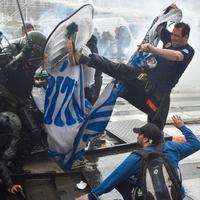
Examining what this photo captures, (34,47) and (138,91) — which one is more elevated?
(34,47)

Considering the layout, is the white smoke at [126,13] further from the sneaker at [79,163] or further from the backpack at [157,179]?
the backpack at [157,179]

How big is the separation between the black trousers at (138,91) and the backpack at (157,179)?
4.21ft

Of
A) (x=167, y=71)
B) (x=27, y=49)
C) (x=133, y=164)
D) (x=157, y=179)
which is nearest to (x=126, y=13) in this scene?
(x=167, y=71)

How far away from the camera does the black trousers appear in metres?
4.20

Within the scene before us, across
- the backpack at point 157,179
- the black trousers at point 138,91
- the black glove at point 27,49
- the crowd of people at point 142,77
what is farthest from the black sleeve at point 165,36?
the backpack at point 157,179

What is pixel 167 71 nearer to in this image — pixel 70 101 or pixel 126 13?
pixel 70 101

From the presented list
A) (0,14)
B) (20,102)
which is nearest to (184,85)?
(20,102)

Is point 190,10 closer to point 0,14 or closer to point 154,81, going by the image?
point 0,14

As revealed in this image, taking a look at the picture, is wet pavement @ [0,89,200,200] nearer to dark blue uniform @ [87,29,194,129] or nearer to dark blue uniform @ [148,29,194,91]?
dark blue uniform @ [87,29,194,129]

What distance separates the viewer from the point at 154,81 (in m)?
4.55

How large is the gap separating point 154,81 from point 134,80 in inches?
10.3

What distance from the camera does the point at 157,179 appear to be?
306cm

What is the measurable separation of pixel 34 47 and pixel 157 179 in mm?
1925

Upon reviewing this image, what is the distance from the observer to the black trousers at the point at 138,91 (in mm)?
4203
